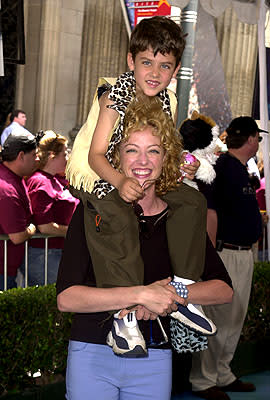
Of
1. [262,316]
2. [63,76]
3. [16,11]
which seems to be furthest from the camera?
[63,76]

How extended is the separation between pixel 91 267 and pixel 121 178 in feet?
1.24

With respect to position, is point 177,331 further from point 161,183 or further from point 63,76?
point 63,76

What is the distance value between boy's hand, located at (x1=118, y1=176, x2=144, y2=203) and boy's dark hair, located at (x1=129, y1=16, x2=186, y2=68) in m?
0.71

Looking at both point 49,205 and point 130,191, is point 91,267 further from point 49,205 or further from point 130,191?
point 49,205

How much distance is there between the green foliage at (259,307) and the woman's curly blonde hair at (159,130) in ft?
14.6

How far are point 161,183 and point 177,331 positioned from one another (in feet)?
2.01

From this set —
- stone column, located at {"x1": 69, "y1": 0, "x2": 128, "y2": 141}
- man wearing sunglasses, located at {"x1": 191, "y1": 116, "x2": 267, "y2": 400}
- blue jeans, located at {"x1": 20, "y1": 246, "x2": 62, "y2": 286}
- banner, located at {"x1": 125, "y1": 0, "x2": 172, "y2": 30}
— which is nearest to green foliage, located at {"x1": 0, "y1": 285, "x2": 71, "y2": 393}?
blue jeans, located at {"x1": 20, "y1": 246, "x2": 62, "y2": 286}

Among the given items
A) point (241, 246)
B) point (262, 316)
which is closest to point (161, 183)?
point (241, 246)

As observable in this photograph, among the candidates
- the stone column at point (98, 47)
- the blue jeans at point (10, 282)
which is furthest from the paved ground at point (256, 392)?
the stone column at point (98, 47)

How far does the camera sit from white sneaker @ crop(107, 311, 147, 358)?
3.01m

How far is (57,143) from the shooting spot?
22.8 feet

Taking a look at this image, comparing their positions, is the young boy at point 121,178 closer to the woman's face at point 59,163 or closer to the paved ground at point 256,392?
the woman's face at point 59,163

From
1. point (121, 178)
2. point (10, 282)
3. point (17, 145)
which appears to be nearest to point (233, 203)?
point (17, 145)

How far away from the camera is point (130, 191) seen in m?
3.03
